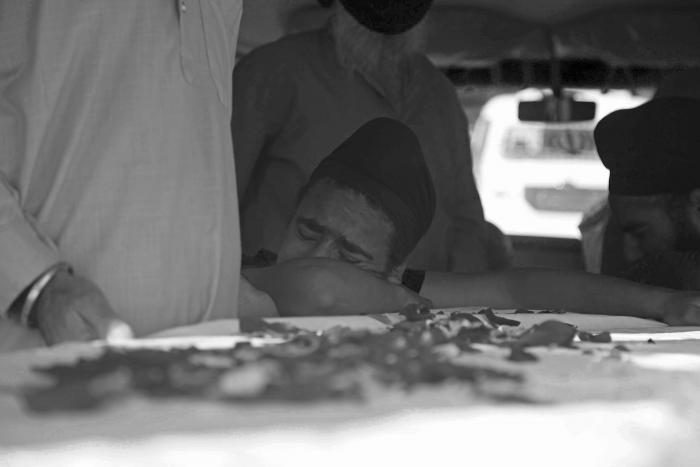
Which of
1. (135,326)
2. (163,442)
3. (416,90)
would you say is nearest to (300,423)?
(163,442)

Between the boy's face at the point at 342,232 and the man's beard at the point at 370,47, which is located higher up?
the man's beard at the point at 370,47

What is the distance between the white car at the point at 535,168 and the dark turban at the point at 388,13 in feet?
6.70

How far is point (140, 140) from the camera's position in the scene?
5.51 feet

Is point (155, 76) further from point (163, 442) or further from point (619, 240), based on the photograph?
point (619, 240)

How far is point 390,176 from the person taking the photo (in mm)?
2777

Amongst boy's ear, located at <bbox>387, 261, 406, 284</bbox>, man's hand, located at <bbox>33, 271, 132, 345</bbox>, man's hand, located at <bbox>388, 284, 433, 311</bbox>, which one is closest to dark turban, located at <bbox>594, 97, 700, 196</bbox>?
boy's ear, located at <bbox>387, 261, 406, 284</bbox>

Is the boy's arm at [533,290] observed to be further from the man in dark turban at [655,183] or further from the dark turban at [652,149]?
the dark turban at [652,149]

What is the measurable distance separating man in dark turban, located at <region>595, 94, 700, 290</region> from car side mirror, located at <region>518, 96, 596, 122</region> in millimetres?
1125

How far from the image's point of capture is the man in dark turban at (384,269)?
7.71ft

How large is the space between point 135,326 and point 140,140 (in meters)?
0.28

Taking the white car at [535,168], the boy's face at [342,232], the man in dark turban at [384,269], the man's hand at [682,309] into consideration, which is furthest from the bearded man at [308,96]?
the white car at [535,168]

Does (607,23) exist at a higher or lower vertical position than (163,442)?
higher

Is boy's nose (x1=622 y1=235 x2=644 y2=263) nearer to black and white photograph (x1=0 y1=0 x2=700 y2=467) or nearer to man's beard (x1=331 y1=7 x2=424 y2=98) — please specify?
black and white photograph (x1=0 y1=0 x2=700 y2=467)

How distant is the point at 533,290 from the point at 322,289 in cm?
66
